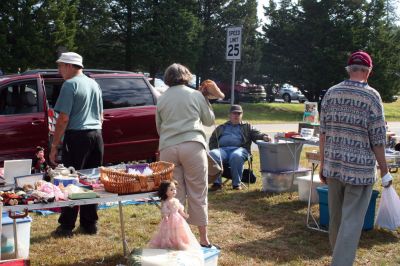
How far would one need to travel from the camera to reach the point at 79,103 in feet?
15.2

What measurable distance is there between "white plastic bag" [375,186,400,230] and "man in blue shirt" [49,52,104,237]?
2831 mm

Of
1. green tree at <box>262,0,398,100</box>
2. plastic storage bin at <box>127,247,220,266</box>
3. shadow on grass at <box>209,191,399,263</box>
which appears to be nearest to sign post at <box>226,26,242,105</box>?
shadow on grass at <box>209,191,399,263</box>

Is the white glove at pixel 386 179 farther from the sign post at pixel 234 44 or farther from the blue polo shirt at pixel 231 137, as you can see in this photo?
Answer: the sign post at pixel 234 44

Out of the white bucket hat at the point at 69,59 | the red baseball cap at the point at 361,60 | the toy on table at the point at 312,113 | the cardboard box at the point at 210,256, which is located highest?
the red baseball cap at the point at 361,60

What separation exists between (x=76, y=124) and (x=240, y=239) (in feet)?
6.52

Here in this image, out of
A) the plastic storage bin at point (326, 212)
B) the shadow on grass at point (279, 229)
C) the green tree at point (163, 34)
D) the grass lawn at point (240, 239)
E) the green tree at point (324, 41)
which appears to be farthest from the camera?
the green tree at point (324, 41)

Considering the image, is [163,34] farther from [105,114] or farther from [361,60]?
[361,60]

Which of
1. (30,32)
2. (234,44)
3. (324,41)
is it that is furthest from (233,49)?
(324,41)

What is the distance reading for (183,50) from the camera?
26.0 metres

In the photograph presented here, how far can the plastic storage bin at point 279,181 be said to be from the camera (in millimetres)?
6934

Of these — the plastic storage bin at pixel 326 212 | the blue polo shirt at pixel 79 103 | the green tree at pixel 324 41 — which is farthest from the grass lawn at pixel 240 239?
the green tree at pixel 324 41

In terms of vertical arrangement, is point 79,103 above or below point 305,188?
above

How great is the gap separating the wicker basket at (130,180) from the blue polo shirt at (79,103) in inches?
43.0

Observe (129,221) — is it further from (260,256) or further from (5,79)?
(5,79)
